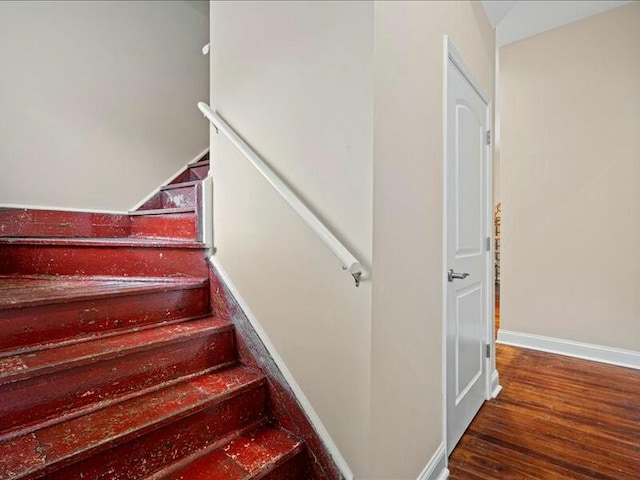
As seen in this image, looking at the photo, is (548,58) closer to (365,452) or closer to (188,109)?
(188,109)

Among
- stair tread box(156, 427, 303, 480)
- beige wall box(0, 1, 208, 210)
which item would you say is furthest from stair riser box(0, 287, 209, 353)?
beige wall box(0, 1, 208, 210)

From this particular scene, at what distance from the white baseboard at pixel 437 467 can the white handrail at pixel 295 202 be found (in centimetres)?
93

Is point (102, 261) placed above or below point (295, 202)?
below

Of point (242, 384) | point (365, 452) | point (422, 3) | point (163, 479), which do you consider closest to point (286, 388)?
point (242, 384)

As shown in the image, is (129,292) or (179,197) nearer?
(129,292)

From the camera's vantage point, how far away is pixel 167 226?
6.84 feet

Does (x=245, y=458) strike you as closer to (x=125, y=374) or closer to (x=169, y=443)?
(x=169, y=443)

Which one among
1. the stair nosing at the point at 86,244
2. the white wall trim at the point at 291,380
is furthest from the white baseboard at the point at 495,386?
the stair nosing at the point at 86,244

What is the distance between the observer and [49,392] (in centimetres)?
109

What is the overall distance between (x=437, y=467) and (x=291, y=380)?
782 millimetres

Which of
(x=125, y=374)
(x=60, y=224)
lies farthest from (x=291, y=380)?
(x=60, y=224)

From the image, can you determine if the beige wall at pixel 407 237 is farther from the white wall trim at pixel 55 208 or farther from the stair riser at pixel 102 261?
the white wall trim at pixel 55 208

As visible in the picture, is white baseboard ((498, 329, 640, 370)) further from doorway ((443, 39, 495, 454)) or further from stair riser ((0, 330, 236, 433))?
stair riser ((0, 330, 236, 433))

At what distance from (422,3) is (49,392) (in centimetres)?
198
